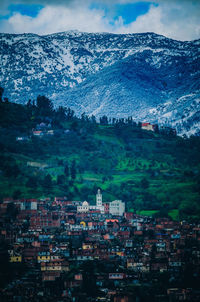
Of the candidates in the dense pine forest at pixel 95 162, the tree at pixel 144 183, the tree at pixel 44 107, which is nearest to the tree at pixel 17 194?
the dense pine forest at pixel 95 162

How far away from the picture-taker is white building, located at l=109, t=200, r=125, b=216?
98.5 metres

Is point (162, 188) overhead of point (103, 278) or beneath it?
overhead

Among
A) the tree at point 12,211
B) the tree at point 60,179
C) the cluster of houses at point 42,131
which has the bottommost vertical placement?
the tree at point 12,211

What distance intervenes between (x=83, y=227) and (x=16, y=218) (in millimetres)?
8102

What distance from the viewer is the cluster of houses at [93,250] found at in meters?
61.5

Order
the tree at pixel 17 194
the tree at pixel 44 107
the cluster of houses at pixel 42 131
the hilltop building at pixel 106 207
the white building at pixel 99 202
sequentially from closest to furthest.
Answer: the hilltop building at pixel 106 207, the tree at pixel 17 194, the white building at pixel 99 202, the cluster of houses at pixel 42 131, the tree at pixel 44 107

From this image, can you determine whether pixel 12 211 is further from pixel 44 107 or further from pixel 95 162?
pixel 44 107

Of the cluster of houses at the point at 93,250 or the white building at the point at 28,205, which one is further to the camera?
the white building at the point at 28,205

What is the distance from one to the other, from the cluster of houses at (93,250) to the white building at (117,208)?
376 cm

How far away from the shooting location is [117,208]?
99.1m

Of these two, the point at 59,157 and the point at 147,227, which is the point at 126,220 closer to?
the point at 147,227

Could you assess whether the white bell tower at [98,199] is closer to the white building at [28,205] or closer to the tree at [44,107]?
the white building at [28,205]

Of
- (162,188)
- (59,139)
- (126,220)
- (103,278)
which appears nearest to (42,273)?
(103,278)

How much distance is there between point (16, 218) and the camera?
85188 mm
